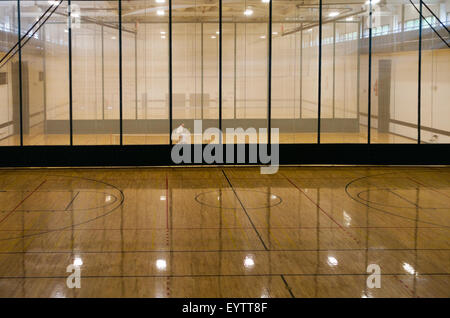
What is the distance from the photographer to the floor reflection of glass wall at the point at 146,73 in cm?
1755

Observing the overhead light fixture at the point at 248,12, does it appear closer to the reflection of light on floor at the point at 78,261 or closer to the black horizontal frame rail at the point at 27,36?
the black horizontal frame rail at the point at 27,36

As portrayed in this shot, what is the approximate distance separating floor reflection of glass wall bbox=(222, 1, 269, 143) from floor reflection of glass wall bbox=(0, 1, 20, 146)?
5.56m

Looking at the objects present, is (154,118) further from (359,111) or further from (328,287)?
(328,287)

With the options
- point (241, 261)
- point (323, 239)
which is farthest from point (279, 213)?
point (241, 261)

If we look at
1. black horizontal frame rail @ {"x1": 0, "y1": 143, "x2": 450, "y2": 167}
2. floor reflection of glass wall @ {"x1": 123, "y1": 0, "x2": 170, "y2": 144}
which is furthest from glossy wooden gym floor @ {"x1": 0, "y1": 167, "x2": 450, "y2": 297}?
floor reflection of glass wall @ {"x1": 123, "y1": 0, "x2": 170, "y2": 144}

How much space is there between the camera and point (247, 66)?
18.0 metres

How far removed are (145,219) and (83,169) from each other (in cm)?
601

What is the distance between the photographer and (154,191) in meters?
14.6

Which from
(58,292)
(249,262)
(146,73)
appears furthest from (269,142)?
(58,292)

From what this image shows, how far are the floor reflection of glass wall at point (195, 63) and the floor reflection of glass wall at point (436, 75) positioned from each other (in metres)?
5.65

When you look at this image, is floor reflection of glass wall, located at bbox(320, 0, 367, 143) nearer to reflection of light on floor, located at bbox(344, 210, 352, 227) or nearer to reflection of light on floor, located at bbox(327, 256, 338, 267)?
reflection of light on floor, located at bbox(344, 210, 352, 227)

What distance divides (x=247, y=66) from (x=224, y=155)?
2536 mm

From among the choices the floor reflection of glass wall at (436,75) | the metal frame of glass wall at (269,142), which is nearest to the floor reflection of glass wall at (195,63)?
the metal frame of glass wall at (269,142)

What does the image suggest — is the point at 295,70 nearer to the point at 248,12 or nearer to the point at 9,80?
the point at 248,12
